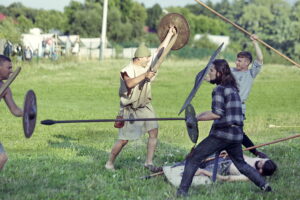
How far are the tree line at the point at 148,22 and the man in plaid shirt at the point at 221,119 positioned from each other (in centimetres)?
5171

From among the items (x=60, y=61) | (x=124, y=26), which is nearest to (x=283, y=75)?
(x=60, y=61)

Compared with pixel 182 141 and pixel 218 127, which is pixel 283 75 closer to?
pixel 182 141

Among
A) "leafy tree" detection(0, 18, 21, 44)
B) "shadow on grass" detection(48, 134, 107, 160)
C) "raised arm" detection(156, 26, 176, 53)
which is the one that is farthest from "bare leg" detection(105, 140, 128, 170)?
"leafy tree" detection(0, 18, 21, 44)

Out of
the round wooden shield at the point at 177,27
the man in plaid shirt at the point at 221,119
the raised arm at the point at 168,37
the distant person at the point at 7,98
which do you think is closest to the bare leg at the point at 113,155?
the raised arm at the point at 168,37

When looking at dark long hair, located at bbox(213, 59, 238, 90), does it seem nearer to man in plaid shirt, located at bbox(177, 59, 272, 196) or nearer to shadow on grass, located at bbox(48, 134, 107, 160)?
man in plaid shirt, located at bbox(177, 59, 272, 196)

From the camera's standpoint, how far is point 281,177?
25.8 feet

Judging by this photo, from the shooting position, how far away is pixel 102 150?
10.1 m

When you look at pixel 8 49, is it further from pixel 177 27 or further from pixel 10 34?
pixel 177 27

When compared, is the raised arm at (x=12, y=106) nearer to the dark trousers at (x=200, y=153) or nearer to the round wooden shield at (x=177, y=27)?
the dark trousers at (x=200, y=153)

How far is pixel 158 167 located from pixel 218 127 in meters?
1.76

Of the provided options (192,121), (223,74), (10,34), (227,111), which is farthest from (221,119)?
(10,34)

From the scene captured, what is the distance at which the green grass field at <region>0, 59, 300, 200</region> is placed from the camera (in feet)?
22.7

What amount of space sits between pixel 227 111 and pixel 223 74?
1.39 ft

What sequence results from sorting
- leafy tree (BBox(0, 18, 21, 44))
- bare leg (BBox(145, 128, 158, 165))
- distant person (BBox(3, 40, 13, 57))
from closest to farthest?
bare leg (BBox(145, 128, 158, 165)) → distant person (BBox(3, 40, 13, 57)) → leafy tree (BBox(0, 18, 21, 44))
